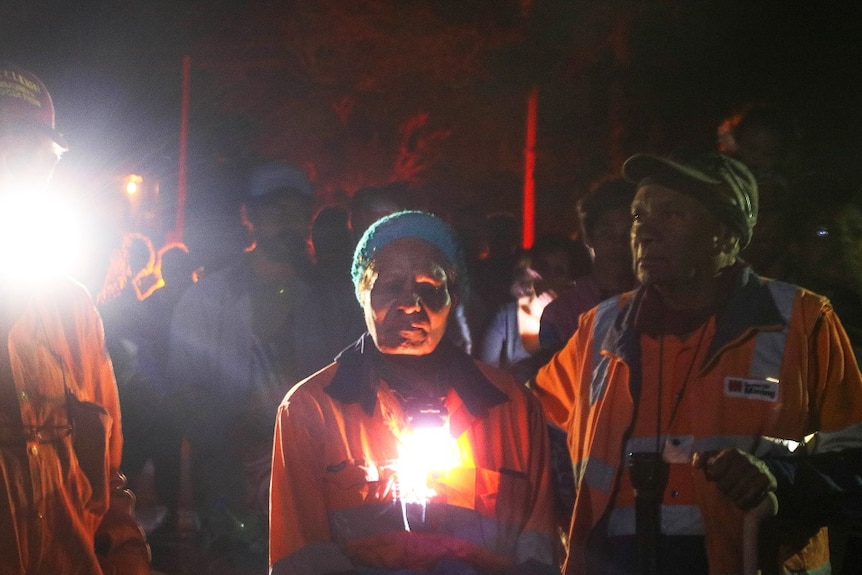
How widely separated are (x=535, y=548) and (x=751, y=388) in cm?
87

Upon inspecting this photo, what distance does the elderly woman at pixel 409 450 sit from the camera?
3.21 metres

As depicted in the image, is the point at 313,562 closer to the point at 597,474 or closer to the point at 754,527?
the point at 597,474

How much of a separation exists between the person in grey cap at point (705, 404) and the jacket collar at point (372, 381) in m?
0.42

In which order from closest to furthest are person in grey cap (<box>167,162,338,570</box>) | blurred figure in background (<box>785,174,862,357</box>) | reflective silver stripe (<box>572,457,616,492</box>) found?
reflective silver stripe (<box>572,457,616,492</box>) < blurred figure in background (<box>785,174,862,357</box>) < person in grey cap (<box>167,162,338,570</box>)

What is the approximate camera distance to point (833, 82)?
9.88m

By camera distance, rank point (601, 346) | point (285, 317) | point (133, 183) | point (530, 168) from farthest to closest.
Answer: point (530, 168), point (133, 183), point (285, 317), point (601, 346)

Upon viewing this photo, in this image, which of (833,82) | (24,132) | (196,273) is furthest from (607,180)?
(833,82)

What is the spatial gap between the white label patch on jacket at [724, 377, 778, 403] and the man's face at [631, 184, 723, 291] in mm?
399

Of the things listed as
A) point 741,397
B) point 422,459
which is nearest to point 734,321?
point 741,397

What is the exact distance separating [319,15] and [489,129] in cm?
339

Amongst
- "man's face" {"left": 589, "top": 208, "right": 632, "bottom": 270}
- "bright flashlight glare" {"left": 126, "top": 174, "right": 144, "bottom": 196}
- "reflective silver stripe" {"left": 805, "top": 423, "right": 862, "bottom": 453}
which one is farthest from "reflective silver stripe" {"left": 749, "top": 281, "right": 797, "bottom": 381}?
"bright flashlight glare" {"left": 126, "top": 174, "right": 144, "bottom": 196}

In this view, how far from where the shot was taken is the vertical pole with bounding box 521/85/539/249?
658 inches

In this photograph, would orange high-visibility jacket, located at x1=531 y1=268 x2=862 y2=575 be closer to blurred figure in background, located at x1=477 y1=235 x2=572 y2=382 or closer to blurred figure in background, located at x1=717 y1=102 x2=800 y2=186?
blurred figure in background, located at x1=477 y1=235 x2=572 y2=382

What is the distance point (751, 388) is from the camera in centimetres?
337
